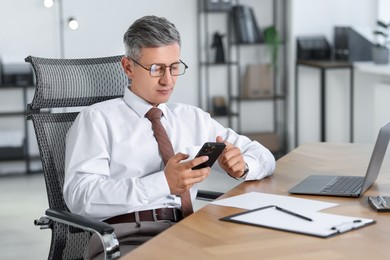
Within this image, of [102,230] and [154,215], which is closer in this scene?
[102,230]

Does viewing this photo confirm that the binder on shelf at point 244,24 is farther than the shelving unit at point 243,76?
No

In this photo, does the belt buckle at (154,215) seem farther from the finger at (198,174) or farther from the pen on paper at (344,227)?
the pen on paper at (344,227)

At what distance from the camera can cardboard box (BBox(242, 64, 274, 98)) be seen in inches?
273

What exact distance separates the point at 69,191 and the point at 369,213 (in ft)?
2.99

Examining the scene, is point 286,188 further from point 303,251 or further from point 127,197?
point 303,251

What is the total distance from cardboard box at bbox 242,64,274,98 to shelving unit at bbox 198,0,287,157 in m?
0.04

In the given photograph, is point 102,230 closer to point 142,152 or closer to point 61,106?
point 142,152

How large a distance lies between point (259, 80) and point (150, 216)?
4440 mm

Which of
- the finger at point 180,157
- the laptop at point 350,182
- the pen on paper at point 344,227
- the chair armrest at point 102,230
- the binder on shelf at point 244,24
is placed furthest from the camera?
the binder on shelf at point 244,24

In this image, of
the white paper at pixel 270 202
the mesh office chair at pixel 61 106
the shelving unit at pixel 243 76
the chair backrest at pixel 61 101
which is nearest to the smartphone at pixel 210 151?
the white paper at pixel 270 202

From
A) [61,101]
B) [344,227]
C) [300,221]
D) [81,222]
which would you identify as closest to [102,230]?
[81,222]

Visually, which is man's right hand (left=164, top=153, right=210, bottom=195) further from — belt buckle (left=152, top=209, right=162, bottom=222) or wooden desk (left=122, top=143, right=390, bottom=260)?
belt buckle (left=152, top=209, right=162, bottom=222)

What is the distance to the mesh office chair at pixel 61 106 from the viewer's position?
Answer: 2.78m

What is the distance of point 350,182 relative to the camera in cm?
265
